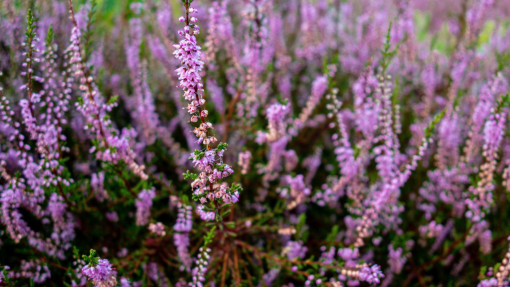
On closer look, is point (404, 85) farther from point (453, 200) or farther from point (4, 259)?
point (4, 259)

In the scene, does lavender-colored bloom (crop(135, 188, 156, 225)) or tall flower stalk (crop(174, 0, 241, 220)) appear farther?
lavender-colored bloom (crop(135, 188, 156, 225))

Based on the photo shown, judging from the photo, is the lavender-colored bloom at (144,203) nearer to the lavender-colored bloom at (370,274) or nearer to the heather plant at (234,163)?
the heather plant at (234,163)

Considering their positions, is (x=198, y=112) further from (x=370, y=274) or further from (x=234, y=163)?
(x=234, y=163)

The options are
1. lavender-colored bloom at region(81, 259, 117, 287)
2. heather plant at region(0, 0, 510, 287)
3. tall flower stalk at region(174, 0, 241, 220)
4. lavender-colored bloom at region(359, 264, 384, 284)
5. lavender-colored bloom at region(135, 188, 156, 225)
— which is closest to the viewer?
tall flower stalk at region(174, 0, 241, 220)

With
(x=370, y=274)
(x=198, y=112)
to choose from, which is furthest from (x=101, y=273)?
(x=370, y=274)

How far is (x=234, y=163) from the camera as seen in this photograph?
8.55 ft

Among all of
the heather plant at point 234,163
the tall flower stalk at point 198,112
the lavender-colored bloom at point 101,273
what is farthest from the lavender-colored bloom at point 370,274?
the lavender-colored bloom at point 101,273

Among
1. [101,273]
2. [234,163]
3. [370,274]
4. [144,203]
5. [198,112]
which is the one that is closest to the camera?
[198,112]

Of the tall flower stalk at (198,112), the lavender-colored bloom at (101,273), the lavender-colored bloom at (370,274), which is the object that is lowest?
the lavender-colored bloom at (101,273)

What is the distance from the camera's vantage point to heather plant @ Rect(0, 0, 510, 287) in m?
1.87

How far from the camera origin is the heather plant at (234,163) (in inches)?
73.8

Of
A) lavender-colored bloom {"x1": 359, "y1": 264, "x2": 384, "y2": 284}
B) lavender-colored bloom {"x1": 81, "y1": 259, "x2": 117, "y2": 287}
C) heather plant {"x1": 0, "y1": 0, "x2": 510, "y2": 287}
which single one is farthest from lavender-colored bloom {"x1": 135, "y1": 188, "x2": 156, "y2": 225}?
lavender-colored bloom {"x1": 359, "y1": 264, "x2": 384, "y2": 284}

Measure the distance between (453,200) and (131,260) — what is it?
2112 millimetres

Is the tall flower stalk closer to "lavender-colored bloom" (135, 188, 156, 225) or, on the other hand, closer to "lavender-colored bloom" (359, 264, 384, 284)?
"lavender-colored bloom" (135, 188, 156, 225)
